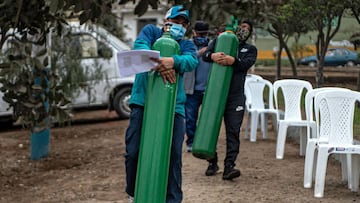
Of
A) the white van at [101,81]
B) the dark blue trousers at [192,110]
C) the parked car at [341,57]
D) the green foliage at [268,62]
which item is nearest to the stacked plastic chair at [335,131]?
the dark blue trousers at [192,110]

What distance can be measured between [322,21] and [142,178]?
6.51 metres

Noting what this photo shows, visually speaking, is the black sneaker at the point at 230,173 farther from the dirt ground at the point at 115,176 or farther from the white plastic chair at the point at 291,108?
the white plastic chair at the point at 291,108

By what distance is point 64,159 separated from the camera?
34.1 ft

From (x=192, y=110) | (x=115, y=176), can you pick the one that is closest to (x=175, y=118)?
(x=115, y=176)

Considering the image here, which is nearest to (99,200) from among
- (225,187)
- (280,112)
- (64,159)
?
(225,187)

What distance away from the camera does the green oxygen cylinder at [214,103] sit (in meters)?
6.99

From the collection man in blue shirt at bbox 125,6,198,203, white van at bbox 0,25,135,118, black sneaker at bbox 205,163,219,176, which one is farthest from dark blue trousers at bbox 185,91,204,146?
man in blue shirt at bbox 125,6,198,203

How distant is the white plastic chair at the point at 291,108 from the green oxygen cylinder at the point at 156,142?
4.08m

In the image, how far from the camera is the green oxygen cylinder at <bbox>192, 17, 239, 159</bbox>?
699 centimetres

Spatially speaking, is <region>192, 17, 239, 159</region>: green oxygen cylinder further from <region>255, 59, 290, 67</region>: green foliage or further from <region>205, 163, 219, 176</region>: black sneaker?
<region>255, 59, 290, 67</region>: green foliage

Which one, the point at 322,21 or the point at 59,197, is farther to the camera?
the point at 322,21

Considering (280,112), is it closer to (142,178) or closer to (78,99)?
(78,99)

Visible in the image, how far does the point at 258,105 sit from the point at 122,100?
4143 millimetres

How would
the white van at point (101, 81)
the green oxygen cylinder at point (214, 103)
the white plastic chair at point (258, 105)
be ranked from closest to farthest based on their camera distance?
the green oxygen cylinder at point (214, 103), the white plastic chair at point (258, 105), the white van at point (101, 81)
